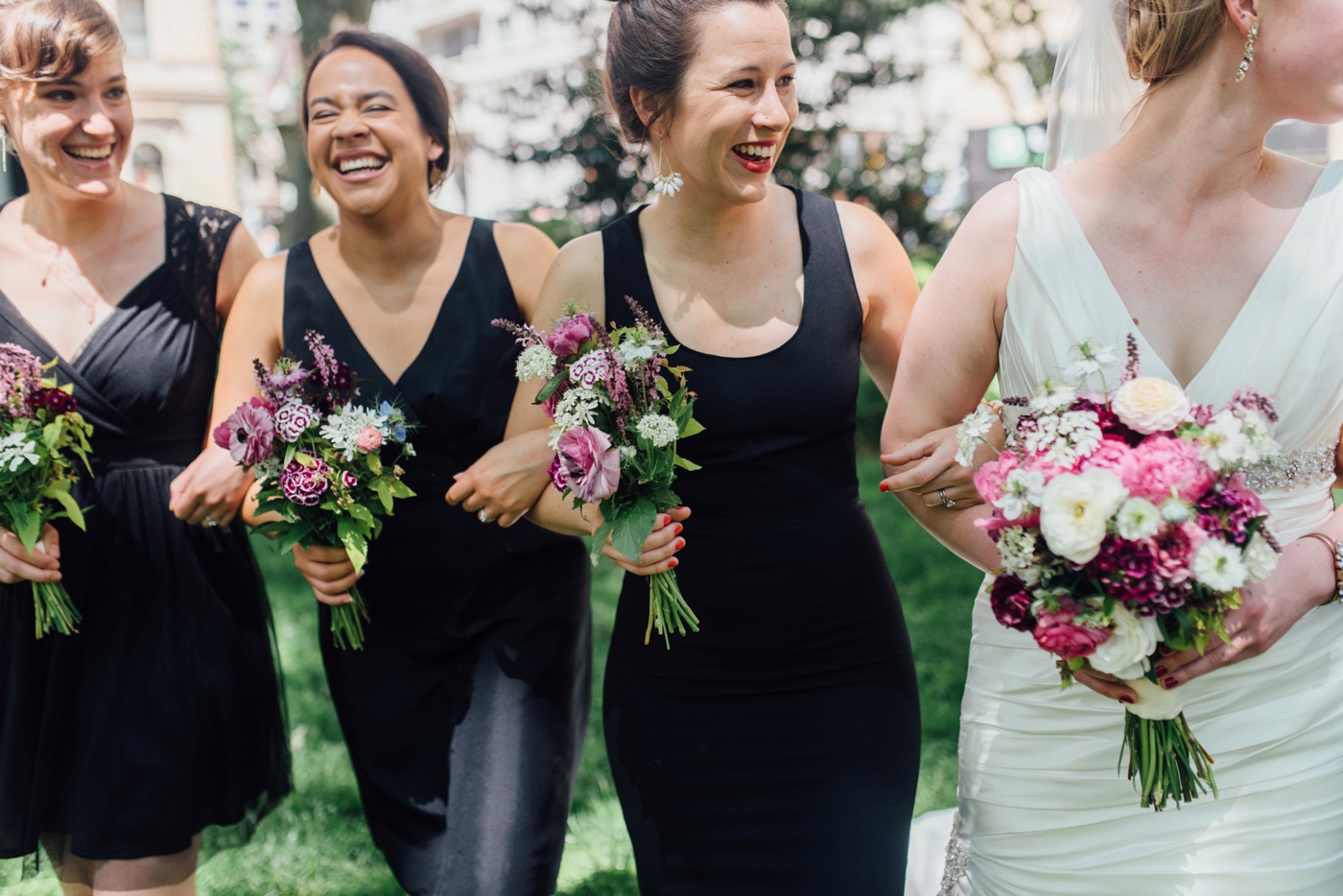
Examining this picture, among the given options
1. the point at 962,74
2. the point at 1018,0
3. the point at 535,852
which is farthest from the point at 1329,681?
the point at 962,74

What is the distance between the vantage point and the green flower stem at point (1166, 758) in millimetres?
2422

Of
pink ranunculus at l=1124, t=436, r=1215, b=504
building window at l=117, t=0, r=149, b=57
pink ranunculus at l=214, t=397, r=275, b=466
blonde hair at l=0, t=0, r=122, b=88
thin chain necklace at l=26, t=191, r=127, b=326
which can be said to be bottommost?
pink ranunculus at l=214, t=397, r=275, b=466

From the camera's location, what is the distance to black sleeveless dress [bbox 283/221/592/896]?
3.71m

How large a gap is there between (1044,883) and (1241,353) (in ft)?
4.11

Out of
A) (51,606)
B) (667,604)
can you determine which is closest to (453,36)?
(51,606)

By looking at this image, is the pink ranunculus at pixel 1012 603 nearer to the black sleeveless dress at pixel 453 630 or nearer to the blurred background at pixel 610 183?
the blurred background at pixel 610 183

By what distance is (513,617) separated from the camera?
378cm

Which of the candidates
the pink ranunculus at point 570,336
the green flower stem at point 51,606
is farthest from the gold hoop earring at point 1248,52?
the green flower stem at point 51,606

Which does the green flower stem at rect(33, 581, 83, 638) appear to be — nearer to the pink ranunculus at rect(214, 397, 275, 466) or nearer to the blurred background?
the pink ranunculus at rect(214, 397, 275, 466)

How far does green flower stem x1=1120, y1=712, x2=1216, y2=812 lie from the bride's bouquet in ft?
0.35

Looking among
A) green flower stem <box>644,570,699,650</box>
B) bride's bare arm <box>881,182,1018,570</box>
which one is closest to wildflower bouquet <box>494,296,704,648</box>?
green flower stem <box>644,570,699,650</box>

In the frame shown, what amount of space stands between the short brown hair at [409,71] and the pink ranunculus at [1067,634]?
2.62 metres

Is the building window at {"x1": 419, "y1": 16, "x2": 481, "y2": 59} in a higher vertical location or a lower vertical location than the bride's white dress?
higher

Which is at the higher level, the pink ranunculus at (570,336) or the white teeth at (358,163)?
the white teeth at (358,163)
